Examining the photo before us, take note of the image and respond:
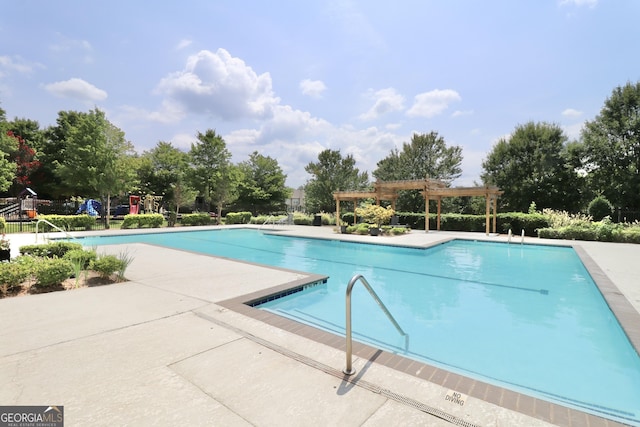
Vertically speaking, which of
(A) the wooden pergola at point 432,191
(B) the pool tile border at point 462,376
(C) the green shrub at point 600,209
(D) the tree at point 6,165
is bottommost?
(B) the pool tile border at point 462,376

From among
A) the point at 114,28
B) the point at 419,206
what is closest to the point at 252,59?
the point at 114,28

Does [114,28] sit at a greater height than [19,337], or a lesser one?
greater

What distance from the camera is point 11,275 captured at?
5012 millimetres

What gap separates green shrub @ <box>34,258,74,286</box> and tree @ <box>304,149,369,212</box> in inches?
890

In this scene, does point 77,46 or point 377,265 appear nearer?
point 377,265

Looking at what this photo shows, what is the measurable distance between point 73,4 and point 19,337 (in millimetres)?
11044

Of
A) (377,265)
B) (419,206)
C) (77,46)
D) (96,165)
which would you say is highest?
(77,46)

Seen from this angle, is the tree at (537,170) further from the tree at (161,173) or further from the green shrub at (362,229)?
the tree at (161,173)

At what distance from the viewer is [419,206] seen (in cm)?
2462

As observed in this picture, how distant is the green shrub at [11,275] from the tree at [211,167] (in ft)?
61.9

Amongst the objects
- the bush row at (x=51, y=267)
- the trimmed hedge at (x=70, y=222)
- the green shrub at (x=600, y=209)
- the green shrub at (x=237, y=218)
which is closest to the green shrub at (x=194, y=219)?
the green shrub at (x=237, y=218)

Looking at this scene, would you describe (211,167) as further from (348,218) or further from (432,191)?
(432,191)

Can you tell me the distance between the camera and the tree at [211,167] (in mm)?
24078

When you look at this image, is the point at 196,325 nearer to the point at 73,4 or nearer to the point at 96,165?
the point at 73,4
